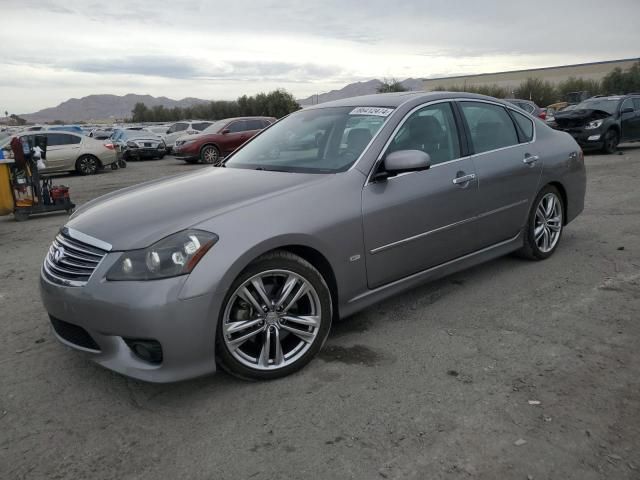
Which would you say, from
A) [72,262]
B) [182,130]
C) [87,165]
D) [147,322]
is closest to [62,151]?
[87,165]

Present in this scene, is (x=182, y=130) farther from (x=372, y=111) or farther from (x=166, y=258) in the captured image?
(x=166, y=258)

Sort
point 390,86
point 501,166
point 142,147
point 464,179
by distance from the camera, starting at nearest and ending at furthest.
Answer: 1. point 464,179
2. point 501,166
3. point 142,147
4. point 390,86

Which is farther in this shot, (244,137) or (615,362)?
(244,137)

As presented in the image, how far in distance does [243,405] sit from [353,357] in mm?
817

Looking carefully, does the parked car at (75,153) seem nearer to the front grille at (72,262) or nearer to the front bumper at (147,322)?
the front grille at (72,262)

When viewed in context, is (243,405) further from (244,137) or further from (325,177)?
(244,137)

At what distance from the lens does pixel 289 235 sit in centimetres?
318

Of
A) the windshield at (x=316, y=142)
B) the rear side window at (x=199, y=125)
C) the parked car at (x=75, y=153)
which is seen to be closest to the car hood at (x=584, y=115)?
the windshield at (x=316, y=142)

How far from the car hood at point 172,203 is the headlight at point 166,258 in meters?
0.06

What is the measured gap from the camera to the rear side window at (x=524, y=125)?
5082 millimetres

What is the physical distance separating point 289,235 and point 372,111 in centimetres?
146

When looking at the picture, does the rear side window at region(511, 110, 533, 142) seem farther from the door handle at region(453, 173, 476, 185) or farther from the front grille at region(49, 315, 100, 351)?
the front grille at region(49, 315, 100, 351)

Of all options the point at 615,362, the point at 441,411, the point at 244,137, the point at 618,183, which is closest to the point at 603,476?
the point at 441,411

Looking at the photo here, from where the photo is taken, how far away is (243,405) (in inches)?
117
